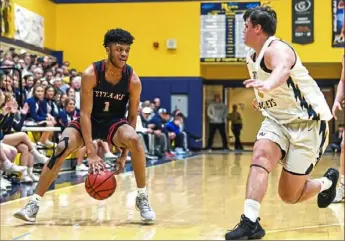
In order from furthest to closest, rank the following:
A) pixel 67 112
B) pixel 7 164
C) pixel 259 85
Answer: pixel 67 112
pixel 7 164
pixel 259 85

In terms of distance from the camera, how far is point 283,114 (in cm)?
401

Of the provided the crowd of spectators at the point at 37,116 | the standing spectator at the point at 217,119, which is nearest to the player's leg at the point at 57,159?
the crowd of spectators at the point at 37,116

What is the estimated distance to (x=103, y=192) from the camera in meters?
4.54

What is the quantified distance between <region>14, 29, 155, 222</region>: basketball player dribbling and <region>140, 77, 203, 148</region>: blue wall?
42.6ft

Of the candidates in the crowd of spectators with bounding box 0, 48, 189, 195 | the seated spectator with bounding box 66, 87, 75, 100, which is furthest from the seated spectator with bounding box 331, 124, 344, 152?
the seated spectator with bounding box 66, 87, 75, 100

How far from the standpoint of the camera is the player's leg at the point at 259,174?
3.70m

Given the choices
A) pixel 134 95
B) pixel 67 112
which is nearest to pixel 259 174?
pixel 134 95

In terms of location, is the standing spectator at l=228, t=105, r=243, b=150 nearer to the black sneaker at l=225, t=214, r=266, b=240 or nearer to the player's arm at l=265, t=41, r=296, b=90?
the player's arm at l=265, t=41, r=296, b=90

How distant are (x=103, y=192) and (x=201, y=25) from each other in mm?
13731

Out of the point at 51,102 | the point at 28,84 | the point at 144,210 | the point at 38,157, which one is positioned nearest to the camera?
the point at 144,210

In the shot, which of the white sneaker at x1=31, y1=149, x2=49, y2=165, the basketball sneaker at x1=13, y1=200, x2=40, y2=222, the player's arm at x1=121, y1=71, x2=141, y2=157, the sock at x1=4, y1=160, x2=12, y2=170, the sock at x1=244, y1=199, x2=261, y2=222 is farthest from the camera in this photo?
the white sneaker at x1=31, y1=149, x2=49, y2=165

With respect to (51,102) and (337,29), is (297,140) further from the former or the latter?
(337,29)

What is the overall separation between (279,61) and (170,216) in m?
1.67

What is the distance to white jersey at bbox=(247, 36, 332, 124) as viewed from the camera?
3936mm
